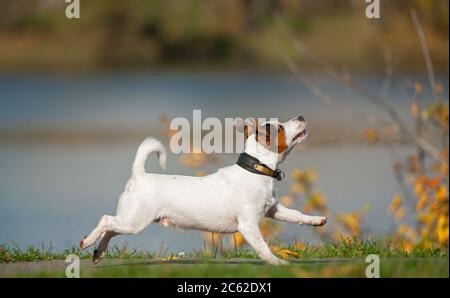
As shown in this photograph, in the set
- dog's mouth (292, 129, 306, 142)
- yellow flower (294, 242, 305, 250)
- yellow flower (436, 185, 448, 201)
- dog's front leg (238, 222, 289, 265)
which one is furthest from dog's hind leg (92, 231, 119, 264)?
yellow flower (436, 185, 448, 201)

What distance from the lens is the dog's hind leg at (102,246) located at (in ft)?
21.8

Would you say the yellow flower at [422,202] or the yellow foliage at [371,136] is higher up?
the yellow foliage at [371,136]

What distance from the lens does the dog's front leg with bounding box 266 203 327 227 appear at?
264 inches

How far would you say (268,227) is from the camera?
1017cm

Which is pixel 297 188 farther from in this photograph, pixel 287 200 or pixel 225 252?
pixel 225 252

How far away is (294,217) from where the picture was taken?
22.1ft

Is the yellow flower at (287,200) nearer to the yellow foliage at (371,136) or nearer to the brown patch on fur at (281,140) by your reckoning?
the yellow foliage at (371,136)

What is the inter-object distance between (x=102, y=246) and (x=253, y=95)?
18.6 m

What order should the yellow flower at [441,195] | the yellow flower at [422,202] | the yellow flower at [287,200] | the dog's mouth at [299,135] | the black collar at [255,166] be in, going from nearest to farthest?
the black collar at [255,166], the dog's mouth at [299,135], the yellow flower at [441,195], the yellow flower at [422,202], the yellow flower at [287,200]

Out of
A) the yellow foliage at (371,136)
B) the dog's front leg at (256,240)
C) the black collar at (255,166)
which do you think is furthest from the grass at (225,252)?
the yellow foliage at (371,136)

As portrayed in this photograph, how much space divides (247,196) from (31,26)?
103ft

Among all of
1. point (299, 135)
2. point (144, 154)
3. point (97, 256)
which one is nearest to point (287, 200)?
point (299, 135)

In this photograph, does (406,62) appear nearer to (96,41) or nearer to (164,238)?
(96,41)

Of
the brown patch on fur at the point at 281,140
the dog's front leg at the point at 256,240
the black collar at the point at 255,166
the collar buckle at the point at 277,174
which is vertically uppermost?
the brown patch on fur at the point at 281,140
